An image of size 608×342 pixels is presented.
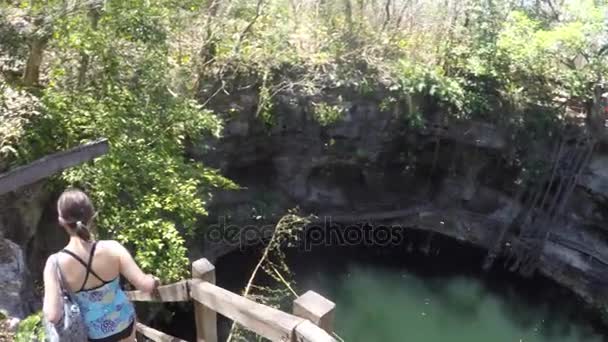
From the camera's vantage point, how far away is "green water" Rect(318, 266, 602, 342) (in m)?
8.75

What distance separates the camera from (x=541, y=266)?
1013 cm

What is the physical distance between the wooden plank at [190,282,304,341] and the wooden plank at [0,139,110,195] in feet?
5.60

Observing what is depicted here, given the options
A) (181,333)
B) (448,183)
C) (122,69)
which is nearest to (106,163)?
(122,69)

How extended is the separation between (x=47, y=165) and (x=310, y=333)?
9.33 feet

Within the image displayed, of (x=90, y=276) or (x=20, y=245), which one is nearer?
(x=90, y=276)

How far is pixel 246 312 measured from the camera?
113 inches

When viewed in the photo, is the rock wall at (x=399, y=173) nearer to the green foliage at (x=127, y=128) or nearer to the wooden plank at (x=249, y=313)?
the green foliage at (x=127, y=128)

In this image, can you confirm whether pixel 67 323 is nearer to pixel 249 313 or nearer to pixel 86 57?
pixel 249 313

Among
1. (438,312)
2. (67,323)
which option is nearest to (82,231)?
(67,323)

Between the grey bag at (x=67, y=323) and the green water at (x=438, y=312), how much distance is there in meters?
6.05

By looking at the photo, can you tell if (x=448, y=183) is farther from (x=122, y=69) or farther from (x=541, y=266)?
(x=122, y=69)

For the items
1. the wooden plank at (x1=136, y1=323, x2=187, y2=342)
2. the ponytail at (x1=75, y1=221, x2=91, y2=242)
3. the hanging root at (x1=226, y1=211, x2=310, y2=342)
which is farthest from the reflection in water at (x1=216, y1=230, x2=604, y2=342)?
the ponytail at (x1=75, y1=221, x2=91, y2=242)

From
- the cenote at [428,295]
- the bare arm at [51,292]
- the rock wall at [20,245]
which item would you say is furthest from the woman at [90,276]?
the cenote at [428,295]

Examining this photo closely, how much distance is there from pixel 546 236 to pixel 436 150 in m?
2.58
